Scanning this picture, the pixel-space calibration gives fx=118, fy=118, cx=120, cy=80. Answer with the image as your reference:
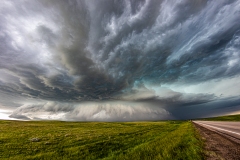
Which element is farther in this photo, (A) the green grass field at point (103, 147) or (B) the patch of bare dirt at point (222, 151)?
(A) the green grass field at point (103, 147)

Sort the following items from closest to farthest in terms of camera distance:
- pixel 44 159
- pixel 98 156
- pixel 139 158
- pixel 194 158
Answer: pixel 194 158 < pixel 139 158 < pixel 44 159 < pixel 98 156

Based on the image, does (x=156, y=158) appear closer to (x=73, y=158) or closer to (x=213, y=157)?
(x=213, y=157)

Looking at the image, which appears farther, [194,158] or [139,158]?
[139,158]

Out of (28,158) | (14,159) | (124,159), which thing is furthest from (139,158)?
(14,159)

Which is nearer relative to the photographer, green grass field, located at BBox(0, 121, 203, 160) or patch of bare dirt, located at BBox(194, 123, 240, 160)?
patch of bare dirt, located at BBox(194, 123, 240, 160)

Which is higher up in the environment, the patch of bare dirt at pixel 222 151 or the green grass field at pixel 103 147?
the green grass field at pixel 103 147

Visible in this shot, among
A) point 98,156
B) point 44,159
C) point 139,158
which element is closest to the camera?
point 139,158

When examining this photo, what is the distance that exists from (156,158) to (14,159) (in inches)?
463

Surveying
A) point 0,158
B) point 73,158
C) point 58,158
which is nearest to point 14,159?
point 0,158

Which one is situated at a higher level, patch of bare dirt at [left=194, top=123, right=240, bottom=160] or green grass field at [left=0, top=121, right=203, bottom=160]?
green grass field at [left=0, top=121, right=203, bottom=160]

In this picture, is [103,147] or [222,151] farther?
[103,147]

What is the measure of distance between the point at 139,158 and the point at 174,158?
2.46 metres

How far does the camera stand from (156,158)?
8.45 metres

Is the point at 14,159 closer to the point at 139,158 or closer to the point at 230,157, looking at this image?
the point at 139,158
